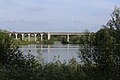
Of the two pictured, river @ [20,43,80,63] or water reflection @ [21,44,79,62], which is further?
water reflection @ [21,44,79,62]

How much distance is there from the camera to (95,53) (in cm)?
1283

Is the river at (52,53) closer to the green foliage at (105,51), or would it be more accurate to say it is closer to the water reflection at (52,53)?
the water reflection at (52,53)

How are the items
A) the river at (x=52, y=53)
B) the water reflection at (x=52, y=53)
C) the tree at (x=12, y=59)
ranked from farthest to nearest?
the water reflection at (x=52, y=53), the river at (x=52, y=53), the tree at (x=12, y=59)

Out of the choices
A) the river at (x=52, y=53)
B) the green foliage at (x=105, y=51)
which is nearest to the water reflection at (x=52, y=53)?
the river at (x=52, y=53)

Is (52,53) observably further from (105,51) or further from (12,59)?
(105,51)

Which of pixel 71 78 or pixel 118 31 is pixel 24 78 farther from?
pixel 118 31

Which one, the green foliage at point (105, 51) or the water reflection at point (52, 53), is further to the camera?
the water reflection at point (52, 53)

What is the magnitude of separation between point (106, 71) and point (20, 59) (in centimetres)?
392

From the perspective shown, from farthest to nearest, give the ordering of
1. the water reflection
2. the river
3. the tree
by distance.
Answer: the water reflection → the river → the tree

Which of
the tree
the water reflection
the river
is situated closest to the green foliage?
the river

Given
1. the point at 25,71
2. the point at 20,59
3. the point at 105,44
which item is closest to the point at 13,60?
the point at 20,59

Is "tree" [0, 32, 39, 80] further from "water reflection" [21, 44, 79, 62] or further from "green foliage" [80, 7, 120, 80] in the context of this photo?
"green foliage" [80, 7, 120, 80]

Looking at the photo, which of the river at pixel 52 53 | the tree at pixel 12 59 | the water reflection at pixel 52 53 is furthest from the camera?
the water reflection at pixel 52 53

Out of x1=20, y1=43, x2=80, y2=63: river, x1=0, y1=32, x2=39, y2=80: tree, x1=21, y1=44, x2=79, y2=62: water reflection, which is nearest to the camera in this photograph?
x1=0, y1=32, x2=39, y2=80: tree
